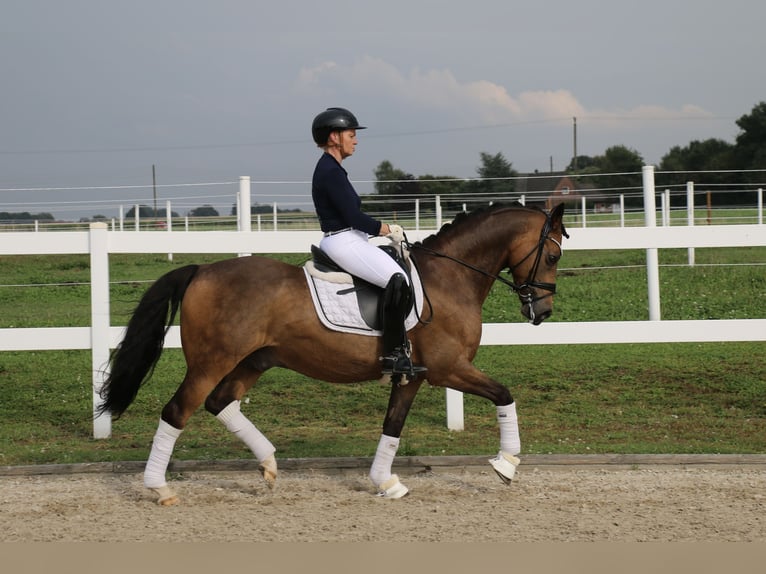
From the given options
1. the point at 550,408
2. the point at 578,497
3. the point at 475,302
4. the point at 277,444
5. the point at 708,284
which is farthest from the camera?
the point at 708,284

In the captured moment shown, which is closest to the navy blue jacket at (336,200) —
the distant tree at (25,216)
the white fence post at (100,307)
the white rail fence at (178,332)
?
the white rail fence at (178,332)

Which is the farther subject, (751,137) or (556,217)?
(751,137)

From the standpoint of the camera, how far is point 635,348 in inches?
452

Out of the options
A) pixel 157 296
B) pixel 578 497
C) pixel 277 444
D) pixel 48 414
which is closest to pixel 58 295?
pixel 48 414

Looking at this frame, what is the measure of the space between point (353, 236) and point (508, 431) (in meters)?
1.68

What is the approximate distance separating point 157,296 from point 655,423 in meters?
4.78

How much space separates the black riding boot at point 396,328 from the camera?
5871mm

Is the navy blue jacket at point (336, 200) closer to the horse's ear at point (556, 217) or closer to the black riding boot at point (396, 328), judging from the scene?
the black riding boot at point (396, 328)

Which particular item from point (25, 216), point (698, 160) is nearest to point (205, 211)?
point (25, 216)

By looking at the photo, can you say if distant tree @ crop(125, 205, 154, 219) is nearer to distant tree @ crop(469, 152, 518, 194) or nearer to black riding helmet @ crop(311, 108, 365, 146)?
distant tree @ crop(469, 152, 518, 194)

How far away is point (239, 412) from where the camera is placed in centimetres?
624

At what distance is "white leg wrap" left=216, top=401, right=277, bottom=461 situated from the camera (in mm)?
Answer: 6141

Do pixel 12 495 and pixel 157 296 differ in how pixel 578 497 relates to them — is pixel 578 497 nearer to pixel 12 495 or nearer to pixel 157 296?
pixel 157 296

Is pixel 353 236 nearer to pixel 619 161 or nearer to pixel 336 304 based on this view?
pixel 336 304
